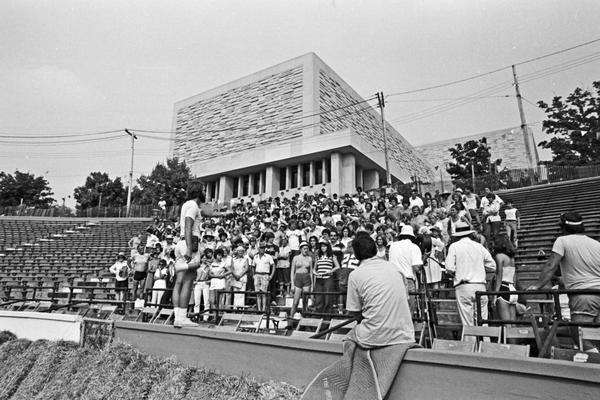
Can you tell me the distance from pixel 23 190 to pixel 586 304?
72.5m

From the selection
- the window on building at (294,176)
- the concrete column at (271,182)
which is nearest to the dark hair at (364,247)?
the concrete column at (271,182)

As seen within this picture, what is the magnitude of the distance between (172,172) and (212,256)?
32061mm

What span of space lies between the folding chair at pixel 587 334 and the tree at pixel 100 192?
5907cm

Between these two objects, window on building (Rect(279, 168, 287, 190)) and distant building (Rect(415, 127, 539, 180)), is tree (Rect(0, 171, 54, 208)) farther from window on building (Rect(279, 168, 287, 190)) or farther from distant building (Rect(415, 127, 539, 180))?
distant building (Rect(415, 127, 539, 180))

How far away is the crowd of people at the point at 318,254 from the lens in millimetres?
6684

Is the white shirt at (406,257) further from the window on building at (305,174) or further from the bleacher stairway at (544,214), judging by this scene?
the window on building at (305,174)

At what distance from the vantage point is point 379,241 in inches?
287

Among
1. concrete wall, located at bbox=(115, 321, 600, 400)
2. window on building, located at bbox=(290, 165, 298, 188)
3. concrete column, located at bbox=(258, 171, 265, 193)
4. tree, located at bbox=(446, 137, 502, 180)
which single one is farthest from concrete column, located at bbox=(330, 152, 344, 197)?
concrete wall, located at bbox=(115, 321, 600, 400)

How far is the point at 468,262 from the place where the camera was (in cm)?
519

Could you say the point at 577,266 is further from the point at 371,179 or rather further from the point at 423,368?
Answer: the point at 371,179

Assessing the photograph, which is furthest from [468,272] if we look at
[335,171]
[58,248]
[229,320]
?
[335,171]

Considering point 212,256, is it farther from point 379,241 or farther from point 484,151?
Answer: point 484,151

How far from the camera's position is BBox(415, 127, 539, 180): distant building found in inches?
2340

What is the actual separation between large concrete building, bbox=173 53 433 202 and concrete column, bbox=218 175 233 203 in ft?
0.31
